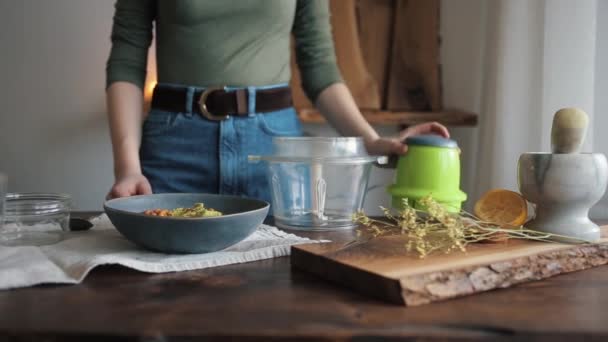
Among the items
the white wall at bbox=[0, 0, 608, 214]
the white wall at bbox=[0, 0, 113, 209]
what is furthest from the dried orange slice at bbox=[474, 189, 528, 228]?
the white wall at bbox=[0, 0, 113, 209]

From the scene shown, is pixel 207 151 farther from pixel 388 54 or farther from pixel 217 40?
pixel 388 54

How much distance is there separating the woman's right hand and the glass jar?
0.07 m

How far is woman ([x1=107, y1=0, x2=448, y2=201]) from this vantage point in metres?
1.07

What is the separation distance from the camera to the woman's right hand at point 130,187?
0.82 meters

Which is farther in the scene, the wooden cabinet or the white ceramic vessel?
the wooden cabinet

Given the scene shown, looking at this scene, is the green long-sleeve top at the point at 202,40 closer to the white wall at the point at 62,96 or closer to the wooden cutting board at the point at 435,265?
the wooden cutting board at the point at 435,265

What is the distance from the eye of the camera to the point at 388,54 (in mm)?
1832

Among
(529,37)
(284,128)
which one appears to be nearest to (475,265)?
(284,128)

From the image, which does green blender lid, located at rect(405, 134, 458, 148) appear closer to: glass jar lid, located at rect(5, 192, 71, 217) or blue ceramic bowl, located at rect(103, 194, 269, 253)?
blue ceramic bowl, located at rect(103, 194, 269, 253)

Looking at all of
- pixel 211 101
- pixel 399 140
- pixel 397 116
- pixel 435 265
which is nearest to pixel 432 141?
pixel 399 140

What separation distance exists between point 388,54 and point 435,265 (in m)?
1.39

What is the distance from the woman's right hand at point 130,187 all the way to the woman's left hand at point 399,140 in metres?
0.40

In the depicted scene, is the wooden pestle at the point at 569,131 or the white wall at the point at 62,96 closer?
the wooden pestle at the point at 569,131

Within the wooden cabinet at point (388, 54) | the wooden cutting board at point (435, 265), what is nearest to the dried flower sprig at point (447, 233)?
the wooden cutting board at point (435, 265)
